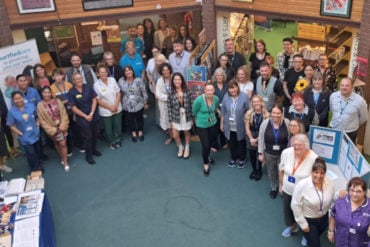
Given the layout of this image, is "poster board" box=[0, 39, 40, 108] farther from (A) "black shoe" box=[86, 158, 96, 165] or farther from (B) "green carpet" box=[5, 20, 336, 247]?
(A) "black shoe" box=[86, 158, 96, 165]

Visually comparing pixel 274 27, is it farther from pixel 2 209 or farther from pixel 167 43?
pixel 2 209

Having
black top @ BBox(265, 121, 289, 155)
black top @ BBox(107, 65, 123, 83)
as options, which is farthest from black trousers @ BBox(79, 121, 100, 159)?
black top @ BBox(265, 121, 289, 155)

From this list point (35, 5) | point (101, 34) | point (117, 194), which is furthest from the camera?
point (101, 34)

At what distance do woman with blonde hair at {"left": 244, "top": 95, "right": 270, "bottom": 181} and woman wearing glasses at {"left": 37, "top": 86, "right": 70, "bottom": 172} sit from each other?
9.87 feet

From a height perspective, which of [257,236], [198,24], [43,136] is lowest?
[257,236]

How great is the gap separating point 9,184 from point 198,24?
613 centimetres

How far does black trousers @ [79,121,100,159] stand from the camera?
7004mm

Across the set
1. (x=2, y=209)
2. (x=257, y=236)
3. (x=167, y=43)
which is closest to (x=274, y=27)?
(x=167, y=43)

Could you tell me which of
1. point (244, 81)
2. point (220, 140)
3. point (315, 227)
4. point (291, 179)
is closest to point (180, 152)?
point (220, 140)

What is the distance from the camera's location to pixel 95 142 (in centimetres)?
738

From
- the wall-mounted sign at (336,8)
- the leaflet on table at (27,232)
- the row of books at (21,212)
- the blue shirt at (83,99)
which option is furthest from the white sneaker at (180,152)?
the wall-mounted sign at (336,8)

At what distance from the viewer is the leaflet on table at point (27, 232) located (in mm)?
4441

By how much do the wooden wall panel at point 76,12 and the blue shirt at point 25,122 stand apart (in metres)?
2.34

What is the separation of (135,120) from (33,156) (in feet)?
6.42
